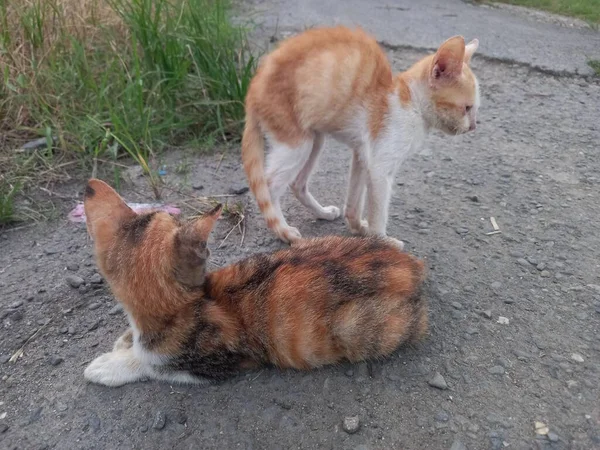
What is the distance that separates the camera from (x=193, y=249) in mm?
1834

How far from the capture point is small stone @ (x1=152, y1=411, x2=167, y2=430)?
1.95 metres

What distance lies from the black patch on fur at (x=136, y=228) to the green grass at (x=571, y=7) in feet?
22.3

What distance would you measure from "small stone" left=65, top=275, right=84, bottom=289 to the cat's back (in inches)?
50.2

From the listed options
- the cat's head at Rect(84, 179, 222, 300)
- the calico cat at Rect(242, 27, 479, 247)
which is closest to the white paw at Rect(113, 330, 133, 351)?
the cat's head at Rect(84, 179, 222, 300)

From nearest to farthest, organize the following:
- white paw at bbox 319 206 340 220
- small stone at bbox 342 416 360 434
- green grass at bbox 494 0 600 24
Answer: small stone at bbox 342 416 360 434 → white paw at bbox 319 206 340 220 → green grass at bbox 494 0 600 24

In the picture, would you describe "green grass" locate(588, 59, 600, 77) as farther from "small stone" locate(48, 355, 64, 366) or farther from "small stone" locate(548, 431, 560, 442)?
A: "small stone" locate(48, 355, 64, 366)

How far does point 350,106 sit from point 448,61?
55 centimetres

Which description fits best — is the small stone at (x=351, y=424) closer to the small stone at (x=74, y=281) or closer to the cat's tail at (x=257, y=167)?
the cat's tail at (x=257, y=167)

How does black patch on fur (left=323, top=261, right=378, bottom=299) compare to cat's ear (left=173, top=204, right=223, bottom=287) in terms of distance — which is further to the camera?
black patch on fur (left=323, top=261, right=378, bottom=299)

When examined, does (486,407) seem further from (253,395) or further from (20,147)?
(20,147)

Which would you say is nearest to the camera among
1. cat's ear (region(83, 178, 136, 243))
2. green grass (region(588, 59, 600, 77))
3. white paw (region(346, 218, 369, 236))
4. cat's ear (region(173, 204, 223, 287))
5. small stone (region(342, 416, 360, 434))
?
cat's ear (region(173, 204, 223, 287))

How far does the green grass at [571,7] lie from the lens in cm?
690

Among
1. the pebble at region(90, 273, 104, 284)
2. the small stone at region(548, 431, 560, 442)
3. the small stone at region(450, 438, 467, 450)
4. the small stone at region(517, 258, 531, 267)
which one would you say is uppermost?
the small stone at region(548, 431, 560, 442)

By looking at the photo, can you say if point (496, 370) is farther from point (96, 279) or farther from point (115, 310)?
point (96, 279)
